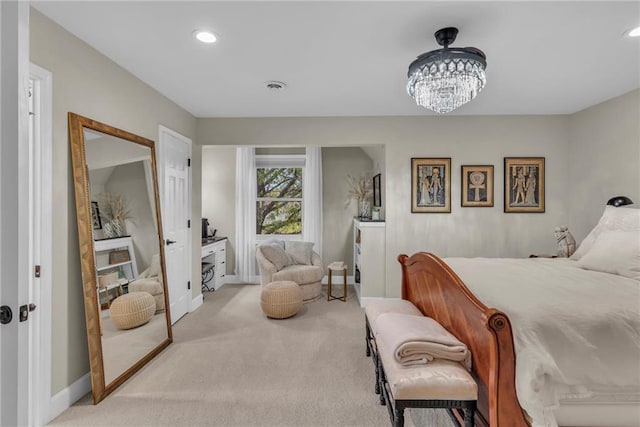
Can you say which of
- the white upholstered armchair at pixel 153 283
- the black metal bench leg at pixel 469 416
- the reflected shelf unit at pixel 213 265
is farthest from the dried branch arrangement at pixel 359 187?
the black metal bench leg at pixel 469 416

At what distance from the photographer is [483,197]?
12.8 feet

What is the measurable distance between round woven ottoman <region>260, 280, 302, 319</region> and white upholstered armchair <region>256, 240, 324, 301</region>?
0.53 meters

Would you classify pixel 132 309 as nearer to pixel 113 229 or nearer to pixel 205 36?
pixel 113 229

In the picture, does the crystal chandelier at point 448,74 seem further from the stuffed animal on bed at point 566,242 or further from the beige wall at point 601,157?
the beige wall at point 601,157

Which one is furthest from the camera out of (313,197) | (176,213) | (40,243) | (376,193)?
(313,197)

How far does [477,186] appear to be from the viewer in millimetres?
3887

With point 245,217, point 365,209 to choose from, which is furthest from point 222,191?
point 365,209

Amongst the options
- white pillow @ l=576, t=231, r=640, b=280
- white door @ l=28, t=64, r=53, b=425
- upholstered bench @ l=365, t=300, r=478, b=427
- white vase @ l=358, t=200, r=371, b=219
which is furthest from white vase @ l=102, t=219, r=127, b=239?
white pillow @ l=576, t=231, r=640, b=280

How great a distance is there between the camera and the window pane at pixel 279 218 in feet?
18.1

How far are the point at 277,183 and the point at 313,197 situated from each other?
2.44ft

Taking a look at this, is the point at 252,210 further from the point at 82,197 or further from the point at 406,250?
the point at 82,197

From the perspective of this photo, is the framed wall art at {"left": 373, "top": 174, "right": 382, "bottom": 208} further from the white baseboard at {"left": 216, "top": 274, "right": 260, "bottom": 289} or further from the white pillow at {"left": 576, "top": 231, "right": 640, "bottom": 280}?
the white pillow at {"left": 576, "top": 231, "right": 640, "bottom": 280}

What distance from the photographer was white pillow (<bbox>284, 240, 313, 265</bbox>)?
466 cm

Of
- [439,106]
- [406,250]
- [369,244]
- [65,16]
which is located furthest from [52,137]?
[406,250]
